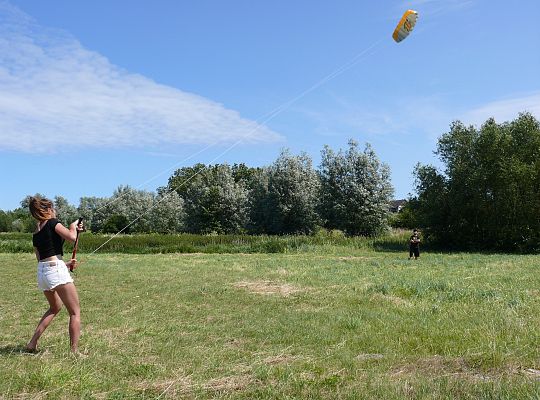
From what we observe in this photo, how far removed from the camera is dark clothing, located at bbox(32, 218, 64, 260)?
6.86 metres

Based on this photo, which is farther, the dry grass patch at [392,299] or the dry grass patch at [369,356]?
the dry grass patch at [392,299]

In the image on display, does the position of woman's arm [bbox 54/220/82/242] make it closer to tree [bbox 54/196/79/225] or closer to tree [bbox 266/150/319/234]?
tree [bbox 266/150/319/234]

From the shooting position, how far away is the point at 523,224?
38656mm

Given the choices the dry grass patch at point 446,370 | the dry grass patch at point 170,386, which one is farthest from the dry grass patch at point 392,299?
the dry grass patch at point 170,386

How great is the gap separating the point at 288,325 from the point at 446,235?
37.7 meters

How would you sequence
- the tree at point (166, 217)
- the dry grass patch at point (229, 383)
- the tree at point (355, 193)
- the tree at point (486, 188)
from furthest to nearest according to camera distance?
the tree at point (166, 217) < the tree at point (355, 193) < the tree at point (486, 188) < the dry grass patch at point (229, 383)

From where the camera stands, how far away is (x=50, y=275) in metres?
6.80

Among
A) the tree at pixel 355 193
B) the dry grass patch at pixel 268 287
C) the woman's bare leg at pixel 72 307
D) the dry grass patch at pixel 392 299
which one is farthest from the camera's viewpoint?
the tree at pixel 355 193

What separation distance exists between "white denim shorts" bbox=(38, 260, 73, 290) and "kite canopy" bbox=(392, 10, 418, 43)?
30.5 ft

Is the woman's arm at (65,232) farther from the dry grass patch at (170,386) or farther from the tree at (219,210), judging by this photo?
the tree at (219,210)

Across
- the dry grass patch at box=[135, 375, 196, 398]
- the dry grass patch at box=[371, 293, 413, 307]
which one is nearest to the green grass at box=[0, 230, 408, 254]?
the dry grass patch at box=[371, 293, 413, 307]

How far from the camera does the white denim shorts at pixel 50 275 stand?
6801 millimetres

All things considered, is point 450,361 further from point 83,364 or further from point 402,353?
point 83,364

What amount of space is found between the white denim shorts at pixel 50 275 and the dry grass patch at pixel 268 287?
6.49 metres
